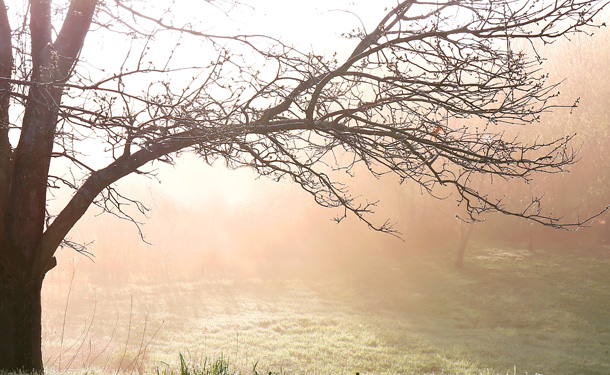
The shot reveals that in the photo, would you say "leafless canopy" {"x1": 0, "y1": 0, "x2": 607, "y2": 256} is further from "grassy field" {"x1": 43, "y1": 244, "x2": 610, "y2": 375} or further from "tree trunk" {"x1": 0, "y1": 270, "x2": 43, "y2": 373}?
"grassy field" {"x1": 43, "y1": 244, "x2": 610, "y2": 375}

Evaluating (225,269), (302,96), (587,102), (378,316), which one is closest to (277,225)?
(225,269)

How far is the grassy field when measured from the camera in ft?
45.5

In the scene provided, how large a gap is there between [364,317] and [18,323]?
48.9 feet

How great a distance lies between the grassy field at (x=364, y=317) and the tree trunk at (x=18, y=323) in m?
4.26

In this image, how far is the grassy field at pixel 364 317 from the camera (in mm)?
13883

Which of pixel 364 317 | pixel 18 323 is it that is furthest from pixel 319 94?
pixel 364 317

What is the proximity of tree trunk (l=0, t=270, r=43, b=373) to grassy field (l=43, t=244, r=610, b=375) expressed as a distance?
Answer: 4262 millimetres

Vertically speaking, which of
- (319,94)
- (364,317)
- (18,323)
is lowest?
(364,317)

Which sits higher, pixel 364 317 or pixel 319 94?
pixel 319 94

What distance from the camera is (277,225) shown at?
34438mm

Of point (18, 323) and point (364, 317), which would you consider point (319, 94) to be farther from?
point (364, 317)

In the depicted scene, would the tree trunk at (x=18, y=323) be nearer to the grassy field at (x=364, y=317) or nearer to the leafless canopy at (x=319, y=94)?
the leafless canopy at (x=319, y=94)

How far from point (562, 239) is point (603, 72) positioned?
31.3 feet

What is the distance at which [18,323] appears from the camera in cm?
573
